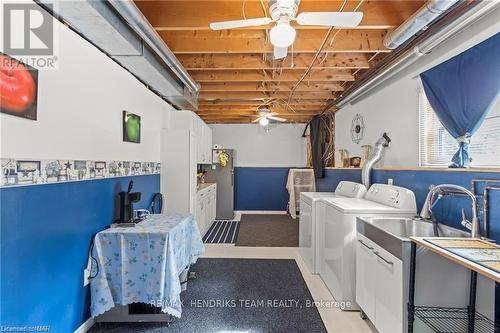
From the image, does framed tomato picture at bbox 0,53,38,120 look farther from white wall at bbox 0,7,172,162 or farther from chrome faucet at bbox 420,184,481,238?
chrome faucet at bbox 420,184,481,238

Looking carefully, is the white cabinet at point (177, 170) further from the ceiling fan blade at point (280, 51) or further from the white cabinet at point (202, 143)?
the ceiling fan blade at point (280, 51)

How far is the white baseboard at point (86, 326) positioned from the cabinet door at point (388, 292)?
93.7 inches

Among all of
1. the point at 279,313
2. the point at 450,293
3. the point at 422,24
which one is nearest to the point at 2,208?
the point at 279,313

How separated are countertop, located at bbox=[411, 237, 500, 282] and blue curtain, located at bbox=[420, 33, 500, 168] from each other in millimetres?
700

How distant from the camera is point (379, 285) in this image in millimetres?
1948

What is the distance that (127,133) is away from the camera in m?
2.80

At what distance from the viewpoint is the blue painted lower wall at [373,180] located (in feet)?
6.07

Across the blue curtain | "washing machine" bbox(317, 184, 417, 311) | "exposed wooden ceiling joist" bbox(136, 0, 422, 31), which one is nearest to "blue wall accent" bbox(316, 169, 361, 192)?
"washing machine" bbox(317, 184, 417, 311)

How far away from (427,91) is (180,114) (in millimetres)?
3303

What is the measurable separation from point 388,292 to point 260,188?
537 cm

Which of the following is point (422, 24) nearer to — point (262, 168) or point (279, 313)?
point (279, 313)

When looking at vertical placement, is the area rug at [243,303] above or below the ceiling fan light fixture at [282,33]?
below

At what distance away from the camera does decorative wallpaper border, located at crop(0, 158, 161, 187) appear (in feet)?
4.61

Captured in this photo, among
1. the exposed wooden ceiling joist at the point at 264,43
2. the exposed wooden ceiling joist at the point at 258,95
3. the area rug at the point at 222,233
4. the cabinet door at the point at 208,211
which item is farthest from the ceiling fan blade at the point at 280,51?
the cabinet door at the point at 208,211
